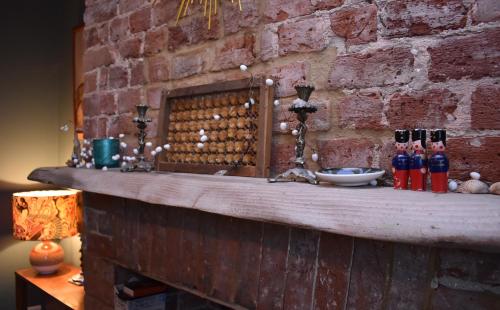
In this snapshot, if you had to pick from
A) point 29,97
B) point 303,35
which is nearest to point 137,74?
point 303,35

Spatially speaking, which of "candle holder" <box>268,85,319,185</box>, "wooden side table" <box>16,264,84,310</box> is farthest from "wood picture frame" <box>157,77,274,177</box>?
"wooden side table" <box>16,264,84,310</box>

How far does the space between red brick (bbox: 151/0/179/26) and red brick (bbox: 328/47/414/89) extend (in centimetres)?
68

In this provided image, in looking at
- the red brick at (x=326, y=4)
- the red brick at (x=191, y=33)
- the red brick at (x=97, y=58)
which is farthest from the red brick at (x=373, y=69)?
the red brick at (x=97, y=58)

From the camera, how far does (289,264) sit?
0.82 m

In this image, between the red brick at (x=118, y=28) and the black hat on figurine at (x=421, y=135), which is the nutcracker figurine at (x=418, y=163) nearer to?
the black hat on figurine at (x=421, y=135)

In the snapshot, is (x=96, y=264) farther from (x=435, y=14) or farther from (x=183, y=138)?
(x=435, y=14)

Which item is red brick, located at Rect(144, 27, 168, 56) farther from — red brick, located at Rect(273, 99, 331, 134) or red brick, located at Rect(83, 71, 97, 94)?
red brick, located at Rect(273, 99, 331, 134)

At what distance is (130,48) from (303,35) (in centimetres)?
80

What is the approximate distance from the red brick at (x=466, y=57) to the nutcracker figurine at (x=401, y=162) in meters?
0.15

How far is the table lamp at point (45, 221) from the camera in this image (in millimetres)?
2164

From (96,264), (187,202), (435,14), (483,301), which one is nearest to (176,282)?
(187,202)

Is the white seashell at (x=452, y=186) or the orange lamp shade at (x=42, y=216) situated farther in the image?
the orange lamp shade at (x=42, y=216)

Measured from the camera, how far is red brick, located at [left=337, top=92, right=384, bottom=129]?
87 cm

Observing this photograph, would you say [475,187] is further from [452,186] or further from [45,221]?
[45,221]
